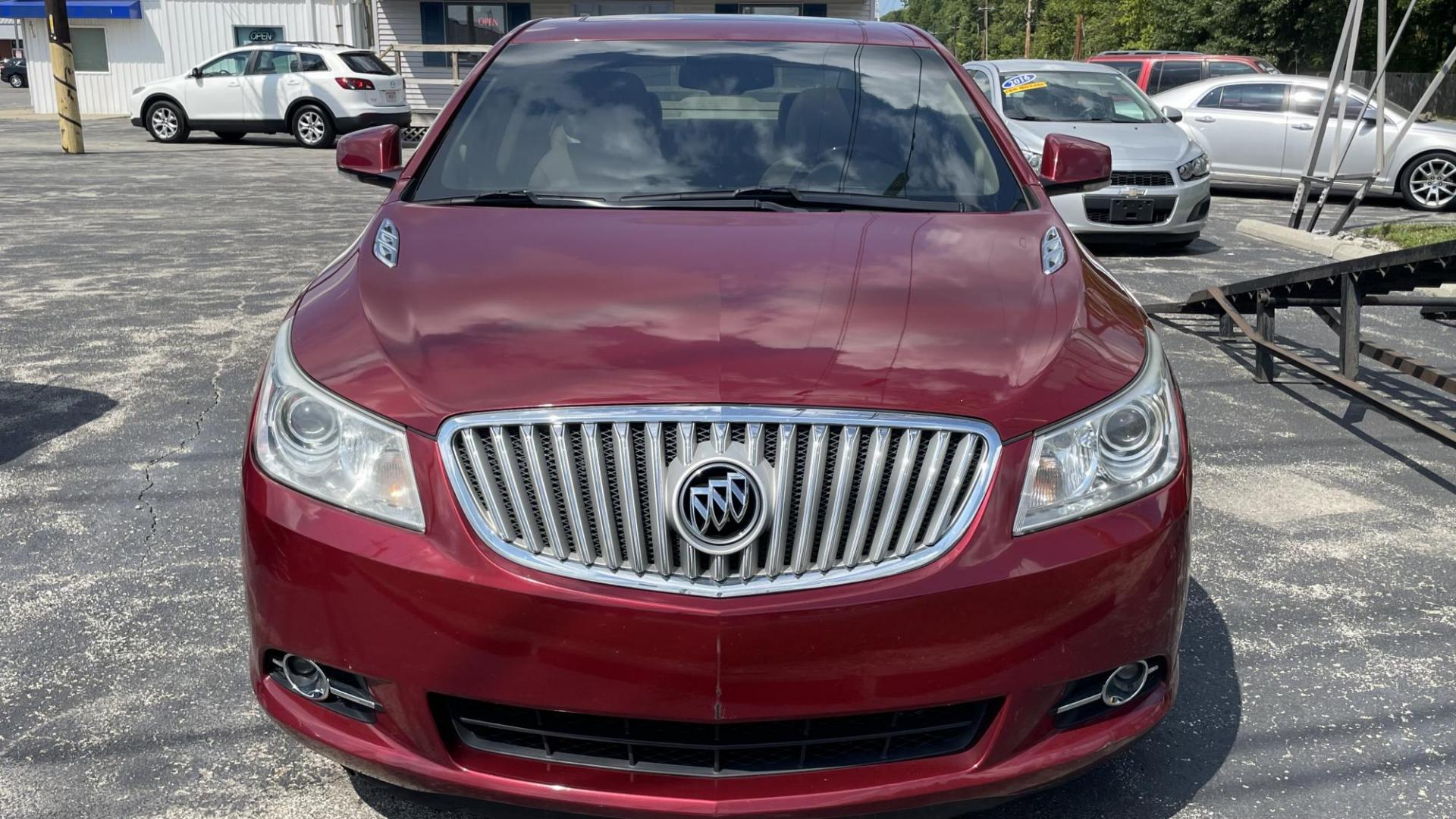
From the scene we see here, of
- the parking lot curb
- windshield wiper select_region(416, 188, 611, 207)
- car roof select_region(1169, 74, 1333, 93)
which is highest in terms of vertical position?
car roof select_region(1169, 74, 1333, 93)

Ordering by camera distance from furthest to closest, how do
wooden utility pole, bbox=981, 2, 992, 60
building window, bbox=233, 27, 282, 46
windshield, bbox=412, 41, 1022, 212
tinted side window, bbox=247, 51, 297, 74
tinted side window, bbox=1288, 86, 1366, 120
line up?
wooden utility pole, bbox=981, 2, 992, 60 < building window, bbox=233, 27, 282, 46 < tinted side window, bbox=247, 51, 297, 74 < tinted side window, bbox=1288, 86, 1366, 120 < windshield, bbox=412, 41, 1022, 212

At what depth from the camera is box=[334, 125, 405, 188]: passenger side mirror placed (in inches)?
157

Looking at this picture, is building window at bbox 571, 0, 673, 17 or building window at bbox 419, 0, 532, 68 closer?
building window at bbox 571, 0, 673, 17

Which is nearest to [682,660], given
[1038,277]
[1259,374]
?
[1038,277]

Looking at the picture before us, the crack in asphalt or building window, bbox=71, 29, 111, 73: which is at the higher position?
building window, bbox=71, 29, 111, 73

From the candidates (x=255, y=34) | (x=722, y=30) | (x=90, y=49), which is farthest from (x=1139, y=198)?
(x=90, y=49)

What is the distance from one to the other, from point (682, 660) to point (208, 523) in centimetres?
271

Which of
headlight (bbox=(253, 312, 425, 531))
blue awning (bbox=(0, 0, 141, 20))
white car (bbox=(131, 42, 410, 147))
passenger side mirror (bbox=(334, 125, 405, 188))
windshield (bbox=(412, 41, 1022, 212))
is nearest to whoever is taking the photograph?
headlight (bbox=(253, 312, 425, 531))

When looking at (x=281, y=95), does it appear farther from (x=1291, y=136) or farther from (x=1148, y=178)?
(x=1148, y=178)

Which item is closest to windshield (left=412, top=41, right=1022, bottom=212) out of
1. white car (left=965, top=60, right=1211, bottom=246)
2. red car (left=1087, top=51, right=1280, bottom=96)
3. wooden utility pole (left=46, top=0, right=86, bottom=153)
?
white car (left=965, top=60, right=1211, bottom=246)

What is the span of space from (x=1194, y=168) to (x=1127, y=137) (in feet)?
2.25

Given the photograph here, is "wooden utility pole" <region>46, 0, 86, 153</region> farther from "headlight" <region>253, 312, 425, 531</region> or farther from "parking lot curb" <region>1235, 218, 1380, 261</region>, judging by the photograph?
"headlight" <region>253, 312, 425, 531</region>

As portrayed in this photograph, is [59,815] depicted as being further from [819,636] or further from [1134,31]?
[1134,31]

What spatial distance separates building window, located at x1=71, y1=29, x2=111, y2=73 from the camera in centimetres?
3173
